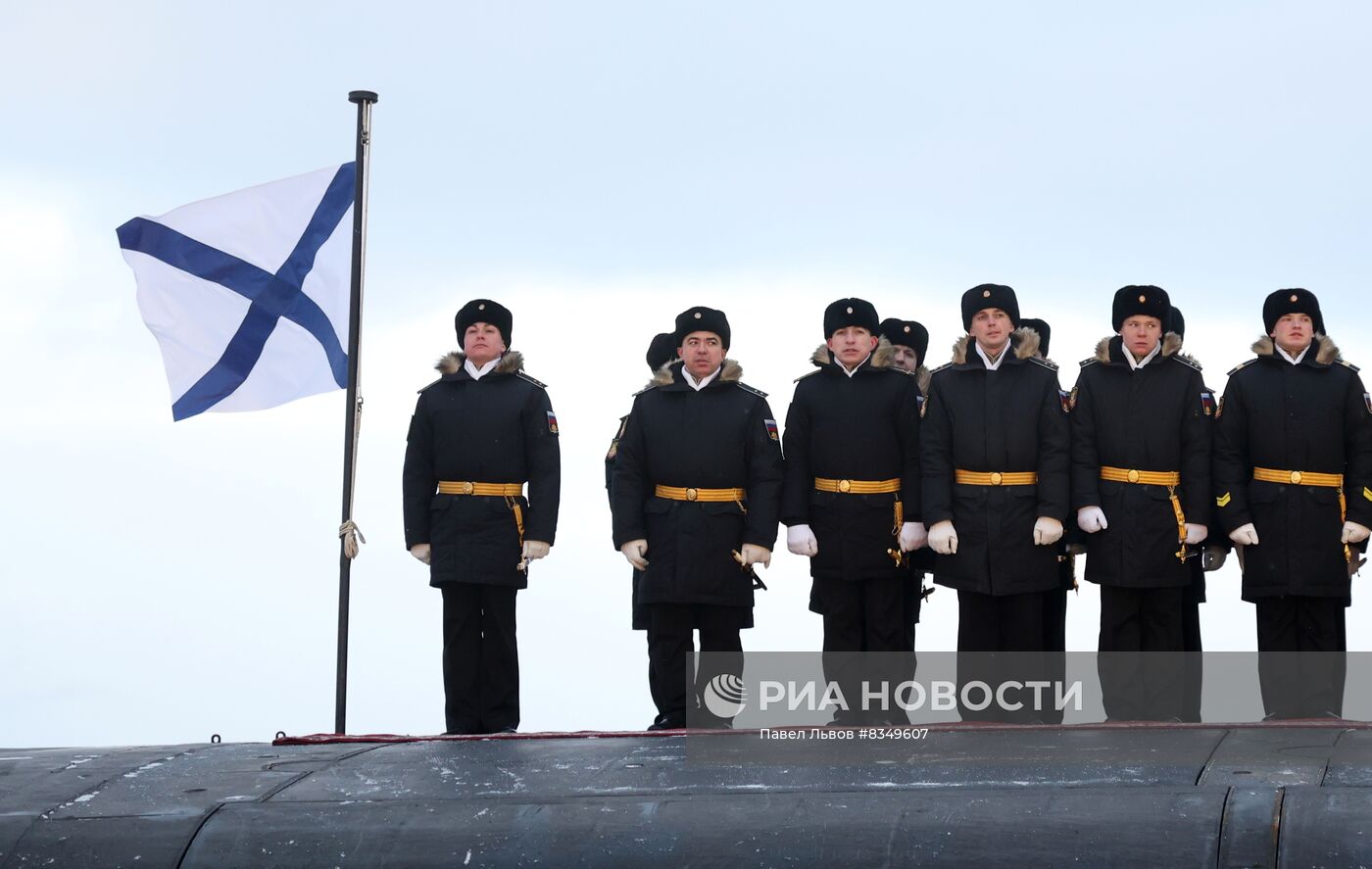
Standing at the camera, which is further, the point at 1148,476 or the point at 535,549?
the point at 535,549

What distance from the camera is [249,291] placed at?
13.3m

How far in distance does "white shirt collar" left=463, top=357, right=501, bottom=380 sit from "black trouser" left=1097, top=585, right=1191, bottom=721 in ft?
13.8

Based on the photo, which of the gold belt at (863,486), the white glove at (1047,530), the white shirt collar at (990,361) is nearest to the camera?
the white glove at (1047,530)

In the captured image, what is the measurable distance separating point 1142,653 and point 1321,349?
2139mm

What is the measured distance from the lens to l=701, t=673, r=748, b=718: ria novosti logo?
11555mm

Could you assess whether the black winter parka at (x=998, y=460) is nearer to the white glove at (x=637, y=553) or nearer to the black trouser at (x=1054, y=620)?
the black trouser at (x=1054, y=620)

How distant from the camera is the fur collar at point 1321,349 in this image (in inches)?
436

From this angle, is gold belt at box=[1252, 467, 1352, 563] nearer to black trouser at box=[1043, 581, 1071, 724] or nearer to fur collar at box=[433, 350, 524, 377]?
black trouser at box=[1043, 581, 1071, 724]

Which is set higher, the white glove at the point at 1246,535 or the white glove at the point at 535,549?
the white glove at the point at 1246,535

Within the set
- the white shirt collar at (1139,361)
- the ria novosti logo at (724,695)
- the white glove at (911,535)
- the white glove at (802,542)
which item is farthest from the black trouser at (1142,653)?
the ria novosti logo at (724,695)

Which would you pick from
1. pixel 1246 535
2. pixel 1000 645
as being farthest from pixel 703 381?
pixel 1246 535

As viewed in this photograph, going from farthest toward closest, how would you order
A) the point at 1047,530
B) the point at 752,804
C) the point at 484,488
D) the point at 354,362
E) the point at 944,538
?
1. the point at 354,362
2. the point at 484,488
3. the point at 944,538
4. the point at 1047,530
5. the point at 752,804

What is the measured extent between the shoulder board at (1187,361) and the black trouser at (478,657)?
4440 mm

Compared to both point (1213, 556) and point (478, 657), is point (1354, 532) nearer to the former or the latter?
point (1213, 556)
